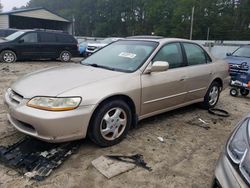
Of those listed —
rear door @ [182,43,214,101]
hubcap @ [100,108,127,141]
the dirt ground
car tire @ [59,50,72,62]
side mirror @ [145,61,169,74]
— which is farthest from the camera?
car tire @ [59,50,72,62]

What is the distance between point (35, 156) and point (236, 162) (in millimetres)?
2354

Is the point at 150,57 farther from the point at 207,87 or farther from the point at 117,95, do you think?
the point at 207,87

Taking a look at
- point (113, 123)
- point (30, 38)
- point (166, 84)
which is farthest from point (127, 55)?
point (30, 38)

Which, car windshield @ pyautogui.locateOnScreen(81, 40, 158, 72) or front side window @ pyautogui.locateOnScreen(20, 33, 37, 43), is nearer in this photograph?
car windshield @ pyautogui.locateOnScreen(81, 40, 158, 72)

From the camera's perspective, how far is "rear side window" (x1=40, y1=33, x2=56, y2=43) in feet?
42.2

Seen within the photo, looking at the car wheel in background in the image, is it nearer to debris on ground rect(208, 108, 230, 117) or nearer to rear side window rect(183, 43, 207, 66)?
rear side window rect(183, 43, 207, 66)

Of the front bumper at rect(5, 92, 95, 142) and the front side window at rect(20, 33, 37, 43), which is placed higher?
the front side window at rect(20, 33, 37, 43)

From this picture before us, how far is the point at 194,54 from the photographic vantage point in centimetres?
517

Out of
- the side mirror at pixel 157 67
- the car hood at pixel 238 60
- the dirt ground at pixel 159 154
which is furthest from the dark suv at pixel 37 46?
the side mirror at pixel 157 67

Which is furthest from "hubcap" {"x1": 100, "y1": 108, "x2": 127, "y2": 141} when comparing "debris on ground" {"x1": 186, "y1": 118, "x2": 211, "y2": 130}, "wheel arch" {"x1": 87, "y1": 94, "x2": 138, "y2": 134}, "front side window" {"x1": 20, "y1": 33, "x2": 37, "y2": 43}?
"front side window" {"x1": 20, "y1": 33, "x2": 37, "y2": 43}

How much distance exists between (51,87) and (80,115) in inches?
21.3

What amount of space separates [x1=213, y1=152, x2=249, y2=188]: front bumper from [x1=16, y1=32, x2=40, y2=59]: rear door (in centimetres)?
1172

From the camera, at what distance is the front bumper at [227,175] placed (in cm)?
170

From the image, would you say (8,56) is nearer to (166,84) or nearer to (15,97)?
(15,97)
